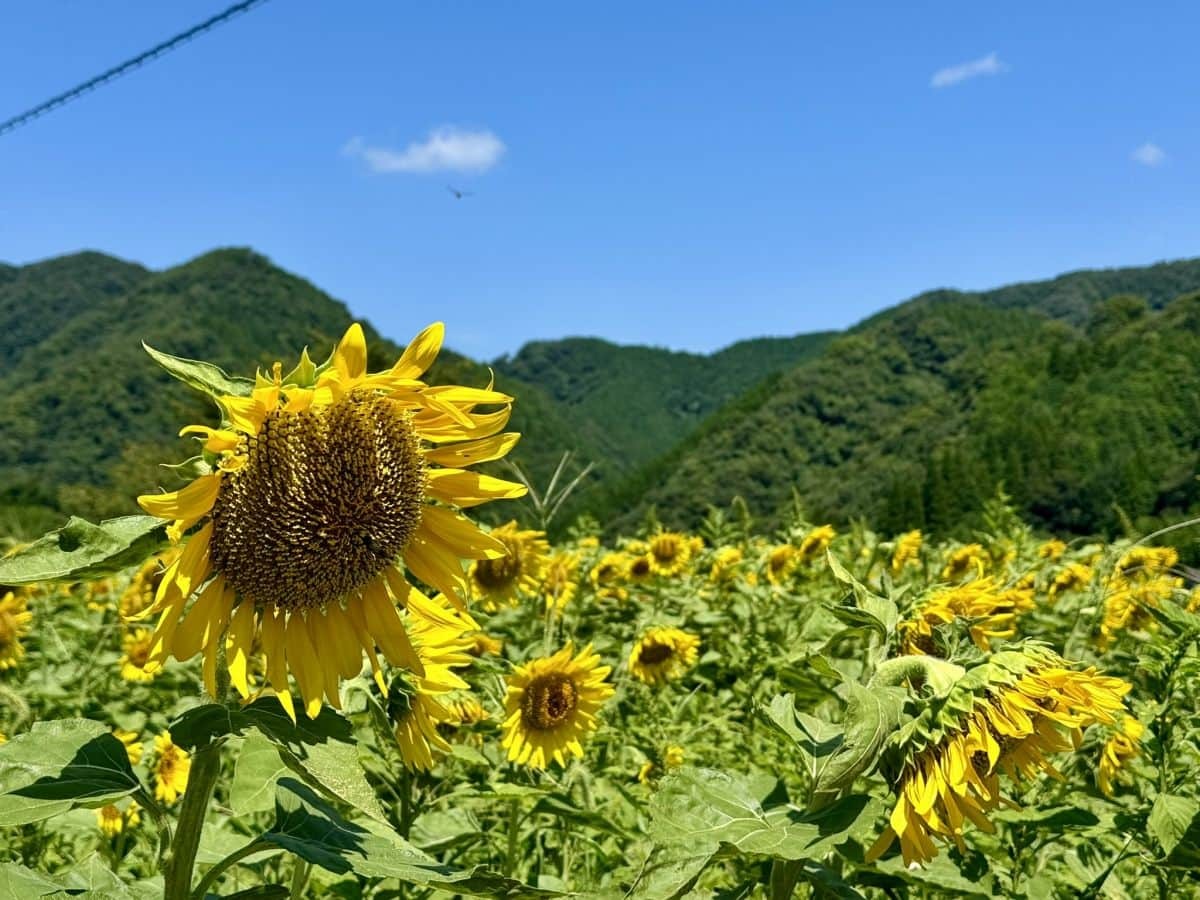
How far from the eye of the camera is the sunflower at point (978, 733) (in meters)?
1.45

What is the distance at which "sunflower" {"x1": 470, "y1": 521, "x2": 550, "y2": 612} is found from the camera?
3.89 metres

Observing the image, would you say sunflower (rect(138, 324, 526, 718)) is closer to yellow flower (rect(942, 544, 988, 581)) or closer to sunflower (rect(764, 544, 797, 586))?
sunflower (rect(764, 544, 797, 586))

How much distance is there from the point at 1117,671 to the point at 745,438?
401ft

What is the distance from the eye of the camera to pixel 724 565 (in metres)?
4.76

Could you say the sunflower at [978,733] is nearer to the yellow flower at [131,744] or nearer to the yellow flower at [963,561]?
the yellow flower at [131,744]

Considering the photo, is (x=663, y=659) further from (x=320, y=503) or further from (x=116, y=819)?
(x=320, y=503)

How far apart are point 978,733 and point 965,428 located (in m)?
103

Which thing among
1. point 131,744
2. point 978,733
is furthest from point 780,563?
point 978,733

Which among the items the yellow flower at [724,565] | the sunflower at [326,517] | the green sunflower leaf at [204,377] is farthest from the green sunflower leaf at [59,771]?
the yellow flower at [724,565]

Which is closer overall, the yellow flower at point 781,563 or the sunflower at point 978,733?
the sunflower at point 978,733

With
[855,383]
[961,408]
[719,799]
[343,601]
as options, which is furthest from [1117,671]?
[855,383]

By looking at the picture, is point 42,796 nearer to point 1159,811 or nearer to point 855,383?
point 1159,811

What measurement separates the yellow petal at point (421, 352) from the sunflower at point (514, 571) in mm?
2494

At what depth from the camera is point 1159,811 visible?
177 cm
